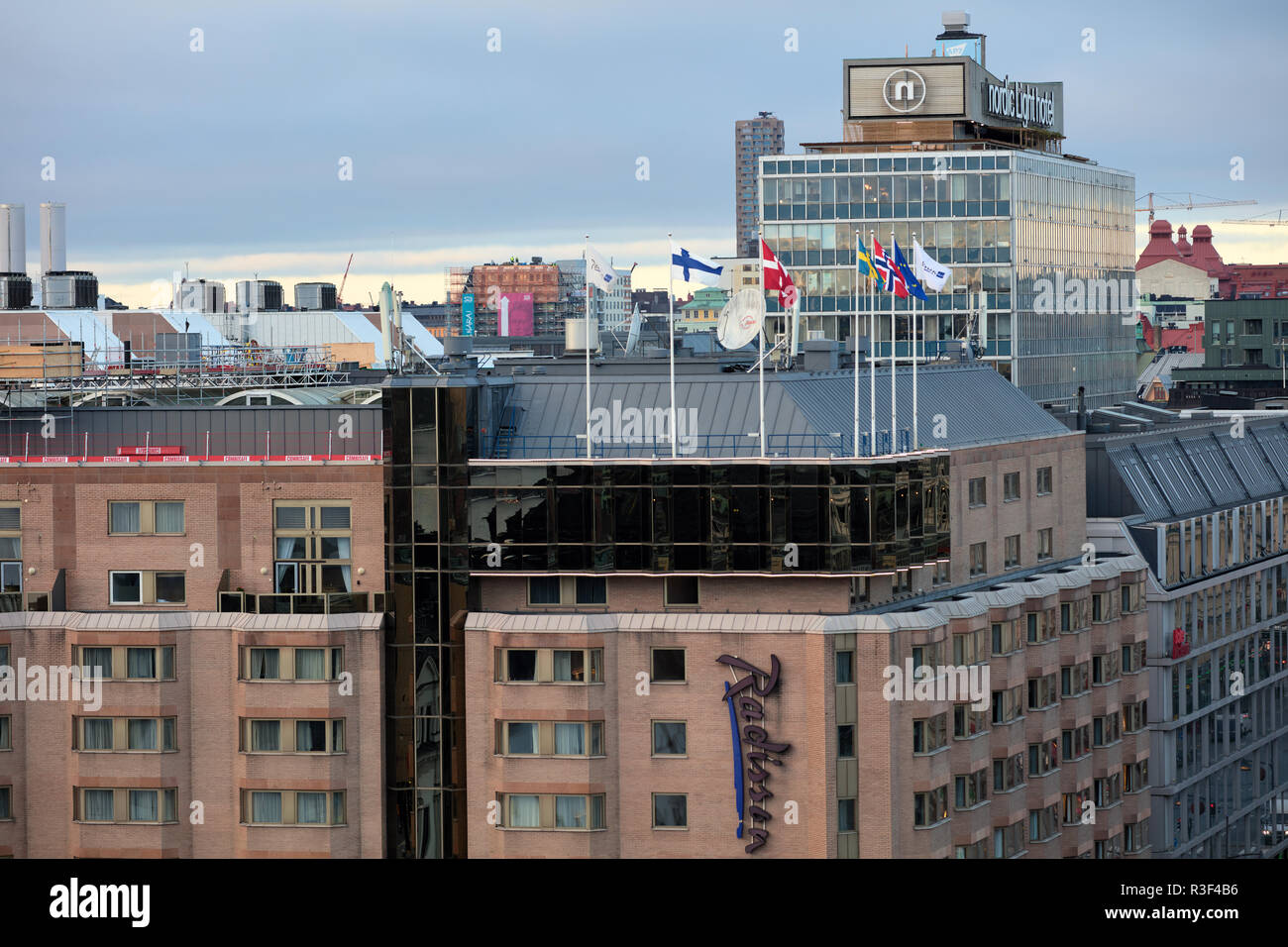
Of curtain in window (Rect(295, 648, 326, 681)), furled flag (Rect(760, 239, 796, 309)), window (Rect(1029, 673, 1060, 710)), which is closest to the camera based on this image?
curtain in window (Rect(295, 648, 326, 681))

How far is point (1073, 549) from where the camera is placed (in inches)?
4119

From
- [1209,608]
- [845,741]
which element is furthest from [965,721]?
[1209,608]

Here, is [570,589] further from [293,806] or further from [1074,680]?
[1074,680]

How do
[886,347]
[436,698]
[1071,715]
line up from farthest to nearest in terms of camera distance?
1. [886,347]
2. [1071,715]
3. [436,698]

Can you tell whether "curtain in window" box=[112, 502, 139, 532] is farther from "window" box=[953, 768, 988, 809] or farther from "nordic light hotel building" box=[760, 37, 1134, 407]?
"nordic light hotel building" box=[760, 37, 1134, 407]

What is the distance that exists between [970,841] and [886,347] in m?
72.6

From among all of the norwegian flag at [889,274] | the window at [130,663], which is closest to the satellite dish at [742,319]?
the norwegian flag at [889,274]

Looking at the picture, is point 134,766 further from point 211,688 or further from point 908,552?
point 908,552

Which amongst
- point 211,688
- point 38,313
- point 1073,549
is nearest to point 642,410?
point 211,688

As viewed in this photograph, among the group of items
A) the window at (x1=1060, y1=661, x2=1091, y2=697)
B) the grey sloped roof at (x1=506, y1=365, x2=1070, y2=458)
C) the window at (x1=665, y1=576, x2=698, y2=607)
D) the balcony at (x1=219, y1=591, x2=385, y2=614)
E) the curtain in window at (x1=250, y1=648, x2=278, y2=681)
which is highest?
the grey sloped roof at (x1=506, y1=365, x2=1070, y2=458)

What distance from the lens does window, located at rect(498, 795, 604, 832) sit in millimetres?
81438

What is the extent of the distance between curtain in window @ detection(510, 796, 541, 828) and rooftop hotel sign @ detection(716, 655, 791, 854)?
22.7ft

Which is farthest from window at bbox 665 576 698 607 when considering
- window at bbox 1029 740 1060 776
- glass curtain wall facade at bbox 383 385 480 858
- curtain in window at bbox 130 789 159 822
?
curtain in window at bbox 130 789 159 822

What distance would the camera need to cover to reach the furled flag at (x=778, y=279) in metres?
85.4
